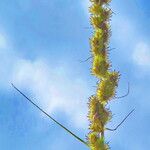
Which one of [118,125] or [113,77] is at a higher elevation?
[113,77]

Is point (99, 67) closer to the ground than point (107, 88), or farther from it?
farther from it

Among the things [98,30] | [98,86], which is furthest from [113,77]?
[98,30]

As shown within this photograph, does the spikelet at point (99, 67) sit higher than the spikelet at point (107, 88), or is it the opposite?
the spikelet at point (99, 67)

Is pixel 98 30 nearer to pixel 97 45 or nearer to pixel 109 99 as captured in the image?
pixel 97 45

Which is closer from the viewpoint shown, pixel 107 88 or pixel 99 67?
pixel 107 88

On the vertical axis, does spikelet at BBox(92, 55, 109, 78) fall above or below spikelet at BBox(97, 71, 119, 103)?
above
